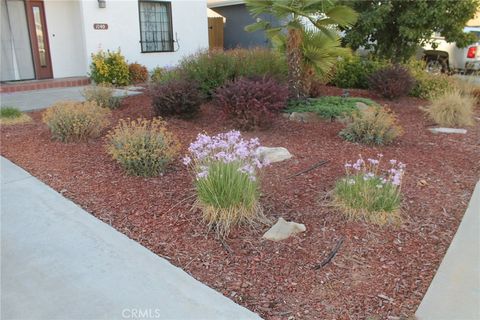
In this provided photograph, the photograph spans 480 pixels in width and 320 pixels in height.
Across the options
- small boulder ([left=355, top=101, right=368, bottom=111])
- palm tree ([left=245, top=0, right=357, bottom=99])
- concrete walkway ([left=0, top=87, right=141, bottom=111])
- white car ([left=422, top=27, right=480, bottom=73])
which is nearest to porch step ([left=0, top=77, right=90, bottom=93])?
concrete walkway ([left=0, top=87, right=141, bottom=111])

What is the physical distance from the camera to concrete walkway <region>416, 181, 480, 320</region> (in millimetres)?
2588

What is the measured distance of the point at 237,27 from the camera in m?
18.7

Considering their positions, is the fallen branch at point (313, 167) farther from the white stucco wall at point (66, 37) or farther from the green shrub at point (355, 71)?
the white stucco wall at point (66, 37)

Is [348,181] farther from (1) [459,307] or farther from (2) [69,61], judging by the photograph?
(2) [69,61]

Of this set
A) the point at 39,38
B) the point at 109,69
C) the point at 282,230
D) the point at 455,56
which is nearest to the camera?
the point at 282,230

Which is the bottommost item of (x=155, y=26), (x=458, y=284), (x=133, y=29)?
(x=458, y=284)

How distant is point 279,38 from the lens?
327 inches

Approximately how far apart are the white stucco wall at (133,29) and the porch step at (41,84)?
86 centimetres

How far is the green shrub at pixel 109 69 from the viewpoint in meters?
11.4

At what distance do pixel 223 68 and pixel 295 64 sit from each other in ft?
4.92

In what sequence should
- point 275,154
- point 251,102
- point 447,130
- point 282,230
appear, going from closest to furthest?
point 282,230
point 275,154
point 251,102
point 447,130

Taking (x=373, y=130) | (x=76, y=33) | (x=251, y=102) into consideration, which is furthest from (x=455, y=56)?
(x=76, y=33)

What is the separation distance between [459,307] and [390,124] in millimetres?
3620

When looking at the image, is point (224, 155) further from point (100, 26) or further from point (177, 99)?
point (100, 26)
